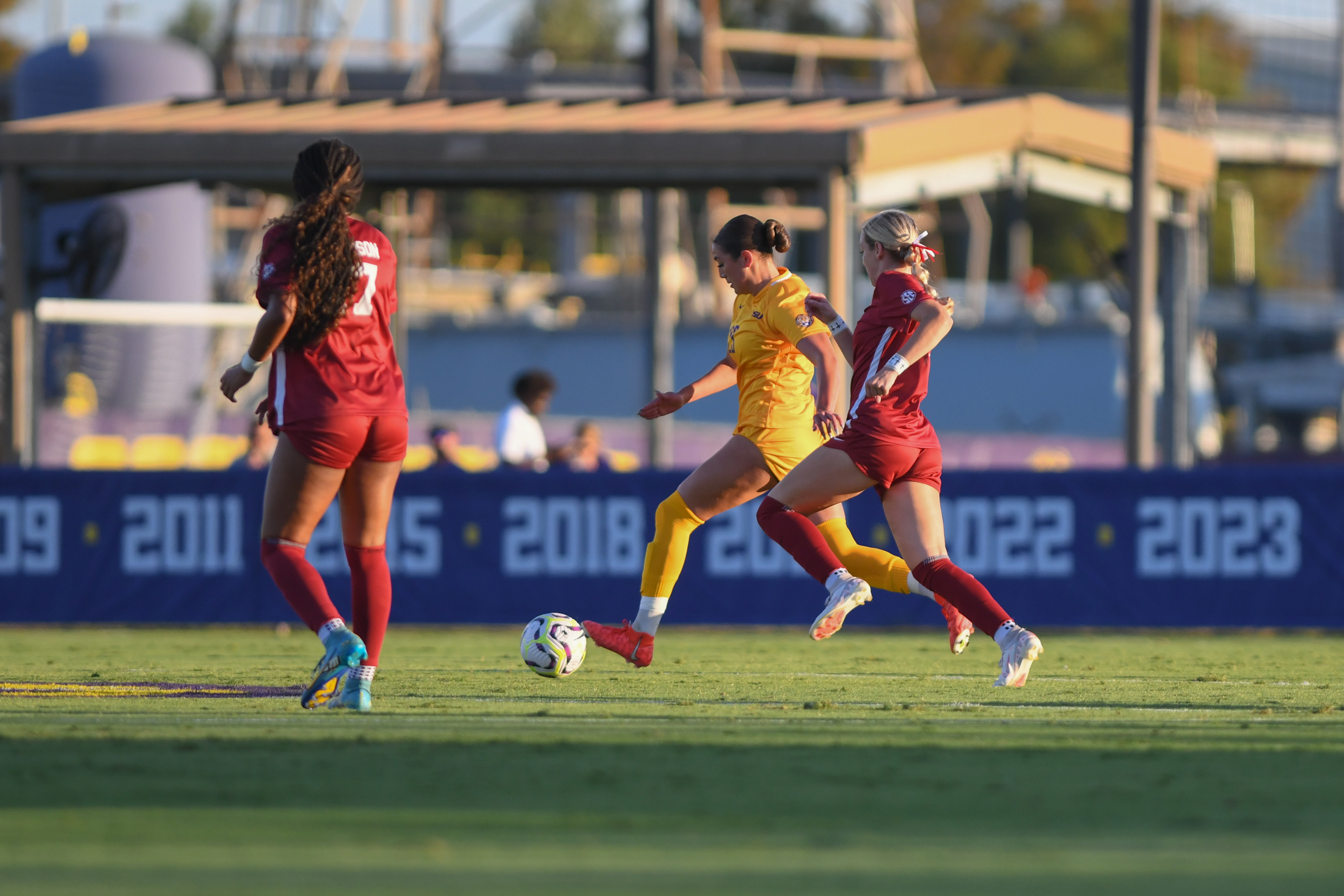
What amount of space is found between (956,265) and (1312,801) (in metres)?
68.4

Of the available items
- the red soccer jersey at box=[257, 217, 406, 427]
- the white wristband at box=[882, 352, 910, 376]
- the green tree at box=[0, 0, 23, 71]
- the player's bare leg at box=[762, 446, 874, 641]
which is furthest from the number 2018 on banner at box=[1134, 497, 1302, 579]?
the green tree at box=[0, 0, 23, 71]

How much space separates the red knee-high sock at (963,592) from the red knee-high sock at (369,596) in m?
2.14

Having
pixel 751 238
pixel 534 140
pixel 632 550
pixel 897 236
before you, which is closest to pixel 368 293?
pixel 751 238

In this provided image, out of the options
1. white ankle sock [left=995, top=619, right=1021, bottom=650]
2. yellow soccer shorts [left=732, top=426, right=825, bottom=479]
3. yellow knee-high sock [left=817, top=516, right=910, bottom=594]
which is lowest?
white ankle sock [left=995, top=619, right=1021, bottom=650]

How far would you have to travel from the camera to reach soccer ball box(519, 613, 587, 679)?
8.39m

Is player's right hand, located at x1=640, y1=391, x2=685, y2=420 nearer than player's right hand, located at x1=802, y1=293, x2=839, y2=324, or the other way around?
player's right hand, located at x1=802, y1=293, x2=839, y2=324

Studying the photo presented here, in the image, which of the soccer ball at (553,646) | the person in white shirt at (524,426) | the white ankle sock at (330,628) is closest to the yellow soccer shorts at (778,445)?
the soccer ball at (553,646)

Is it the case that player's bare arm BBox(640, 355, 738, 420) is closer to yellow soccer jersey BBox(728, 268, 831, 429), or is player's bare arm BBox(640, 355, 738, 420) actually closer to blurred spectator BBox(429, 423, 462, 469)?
yellow soccer jersey BBox(728, 268, 831, 429)

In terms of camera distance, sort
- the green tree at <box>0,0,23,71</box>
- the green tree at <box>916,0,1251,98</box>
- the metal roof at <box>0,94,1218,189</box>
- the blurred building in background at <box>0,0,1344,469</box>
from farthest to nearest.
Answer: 1. the green tree at <box>916,0,1251,98</box>
2. the green tree at <box>0,0,23,71</box>
3. the blurred building in background at <box>0,0,1344,469</box>
4. the metal roof at <box>0,94,1218,189</box>

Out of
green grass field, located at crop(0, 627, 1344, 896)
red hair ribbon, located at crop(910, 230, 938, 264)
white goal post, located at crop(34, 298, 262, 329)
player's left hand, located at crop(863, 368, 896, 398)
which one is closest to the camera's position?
green grass field, located at crop(0, 627, 1344, 896)

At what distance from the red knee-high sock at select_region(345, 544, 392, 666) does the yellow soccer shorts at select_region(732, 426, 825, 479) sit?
73.1 inches

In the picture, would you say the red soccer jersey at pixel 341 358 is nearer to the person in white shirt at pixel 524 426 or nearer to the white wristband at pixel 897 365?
the white wristband at pixel 897 365

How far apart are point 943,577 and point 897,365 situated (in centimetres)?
87

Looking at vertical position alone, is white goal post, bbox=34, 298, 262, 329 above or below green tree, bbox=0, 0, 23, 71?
below
